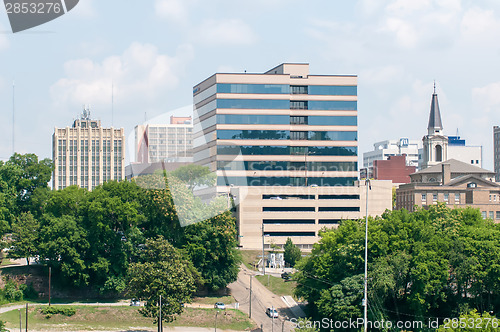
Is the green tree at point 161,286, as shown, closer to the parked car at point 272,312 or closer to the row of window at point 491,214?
the parked car at point 272,312

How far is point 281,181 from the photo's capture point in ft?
375

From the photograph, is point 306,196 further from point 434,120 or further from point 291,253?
point 434,120

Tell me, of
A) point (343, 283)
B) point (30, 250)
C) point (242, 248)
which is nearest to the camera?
point (343, 283)

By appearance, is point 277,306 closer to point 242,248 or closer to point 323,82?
point 242,248

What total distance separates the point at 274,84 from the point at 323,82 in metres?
9.10

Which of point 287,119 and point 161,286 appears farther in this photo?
point 287,119

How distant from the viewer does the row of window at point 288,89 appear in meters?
113

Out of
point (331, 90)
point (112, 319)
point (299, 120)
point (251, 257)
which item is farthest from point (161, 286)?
point (331, 90)

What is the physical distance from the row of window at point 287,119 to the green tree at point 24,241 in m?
39.4

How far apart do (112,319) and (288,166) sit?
49393 millimetres

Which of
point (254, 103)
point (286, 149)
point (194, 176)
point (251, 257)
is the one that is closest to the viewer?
point (194, 176)

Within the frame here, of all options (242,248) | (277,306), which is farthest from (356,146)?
(277,306)

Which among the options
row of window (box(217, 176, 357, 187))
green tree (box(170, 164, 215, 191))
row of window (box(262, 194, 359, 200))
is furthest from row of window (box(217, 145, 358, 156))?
green tree (box(170, 164, 215, 191))

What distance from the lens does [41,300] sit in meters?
82.1
